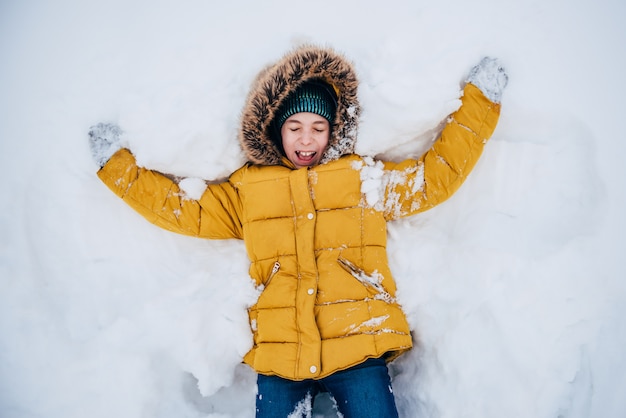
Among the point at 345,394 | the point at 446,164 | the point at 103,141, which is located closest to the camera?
the point at 345,394

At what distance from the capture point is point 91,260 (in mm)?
2053

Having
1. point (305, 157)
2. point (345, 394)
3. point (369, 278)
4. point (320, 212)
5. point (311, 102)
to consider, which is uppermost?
point (311, 102)

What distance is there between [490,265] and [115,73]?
1973 millimetres

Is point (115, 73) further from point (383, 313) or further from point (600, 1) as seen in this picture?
point (600, 1)

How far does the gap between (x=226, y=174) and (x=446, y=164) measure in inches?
41.4

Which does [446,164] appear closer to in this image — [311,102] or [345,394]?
[311,102]

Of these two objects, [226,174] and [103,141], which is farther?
[226,174]

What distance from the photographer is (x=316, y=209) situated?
1919 millimetres

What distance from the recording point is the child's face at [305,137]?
76.6 inches

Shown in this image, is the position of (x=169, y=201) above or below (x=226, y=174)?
below

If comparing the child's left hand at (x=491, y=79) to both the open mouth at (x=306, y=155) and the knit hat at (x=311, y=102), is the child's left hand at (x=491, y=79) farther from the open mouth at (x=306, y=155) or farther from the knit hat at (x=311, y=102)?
the open mouth at (x=306, y=155)

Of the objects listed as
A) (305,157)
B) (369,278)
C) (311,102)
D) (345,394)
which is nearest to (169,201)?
(305,157)

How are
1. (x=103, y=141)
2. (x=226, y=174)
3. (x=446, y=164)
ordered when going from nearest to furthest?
(x=446, y=164) → (x=103, y=141) → (x=226, y=174)

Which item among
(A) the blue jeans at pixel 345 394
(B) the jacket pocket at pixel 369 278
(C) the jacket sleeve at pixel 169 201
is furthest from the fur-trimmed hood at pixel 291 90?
(A) the blue jeans at pixel 345 394
